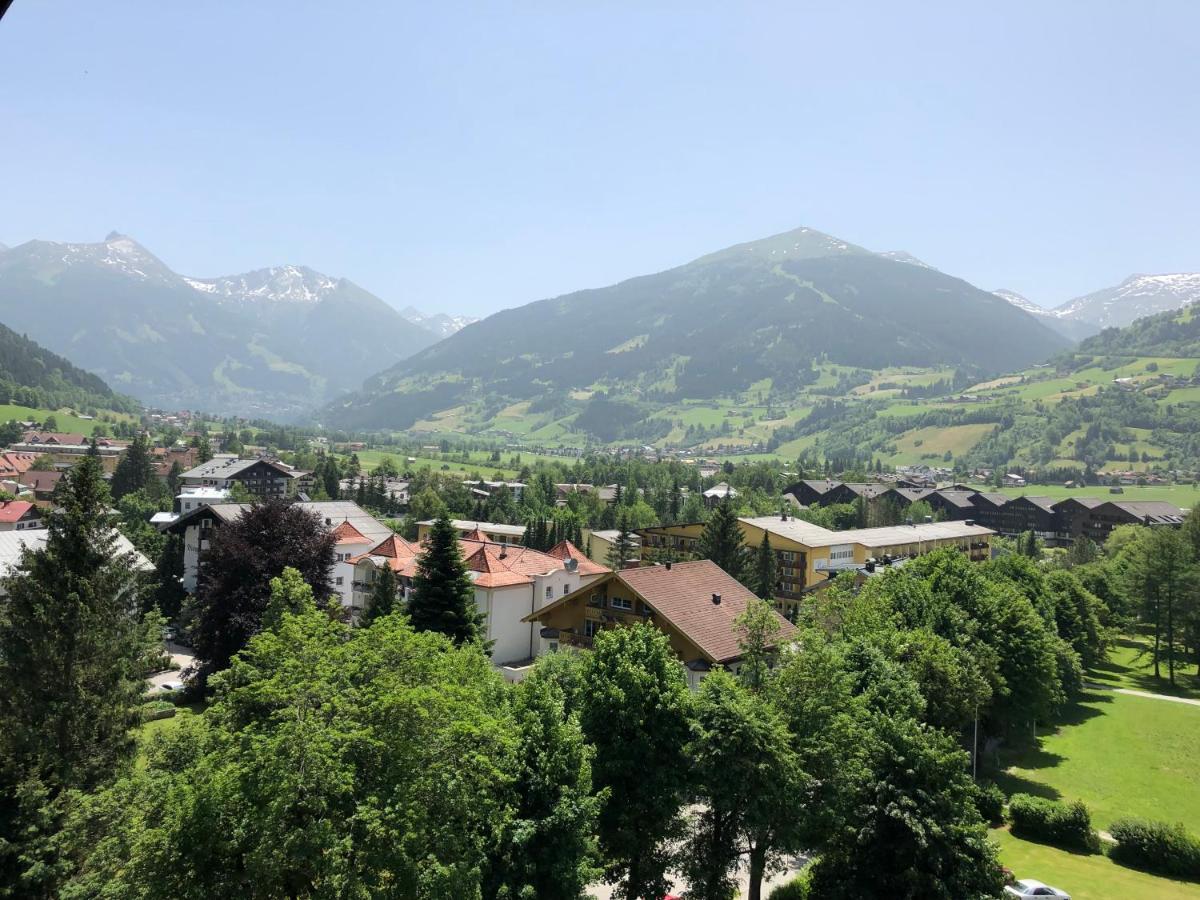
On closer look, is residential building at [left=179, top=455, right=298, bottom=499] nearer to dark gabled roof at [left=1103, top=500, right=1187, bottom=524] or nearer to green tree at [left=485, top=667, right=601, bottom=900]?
green tree at [left=485, top=667, right=601, bottom=900]

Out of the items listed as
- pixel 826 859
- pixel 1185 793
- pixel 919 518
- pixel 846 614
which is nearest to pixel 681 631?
pixel 846 614

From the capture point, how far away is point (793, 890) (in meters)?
23.2

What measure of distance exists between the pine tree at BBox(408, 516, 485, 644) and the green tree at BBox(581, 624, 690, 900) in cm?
1876

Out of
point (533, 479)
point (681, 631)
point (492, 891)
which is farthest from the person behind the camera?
point (533, 479)

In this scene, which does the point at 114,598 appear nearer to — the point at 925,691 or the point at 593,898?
the point at 593,898

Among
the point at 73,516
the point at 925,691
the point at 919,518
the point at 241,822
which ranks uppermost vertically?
the point at 73,516

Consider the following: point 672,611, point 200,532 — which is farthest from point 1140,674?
point 200,532

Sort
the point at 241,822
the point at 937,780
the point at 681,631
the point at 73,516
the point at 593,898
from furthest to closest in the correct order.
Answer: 1. the point at 681,631
2. the point at 73,516
3. the point at 937,780
4. the point at 593,898
5. the point at 241,822

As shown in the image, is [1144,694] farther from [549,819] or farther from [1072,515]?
[1072,515]

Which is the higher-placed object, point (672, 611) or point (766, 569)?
point (672, 611)

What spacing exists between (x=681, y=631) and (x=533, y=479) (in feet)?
451

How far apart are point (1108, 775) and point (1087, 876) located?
15353mm

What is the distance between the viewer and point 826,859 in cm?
2019

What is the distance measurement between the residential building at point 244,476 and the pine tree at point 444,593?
112 meters
